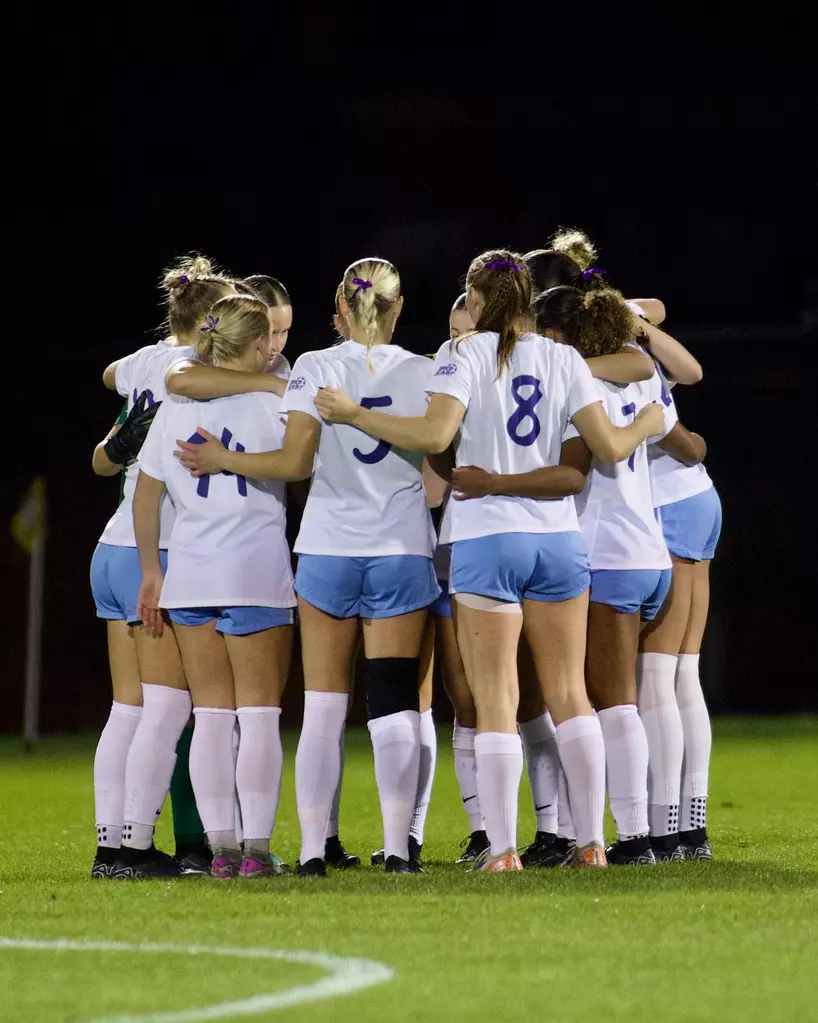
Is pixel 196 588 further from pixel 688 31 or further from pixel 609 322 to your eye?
pixel 688 31

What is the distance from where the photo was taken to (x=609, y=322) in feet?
16.4

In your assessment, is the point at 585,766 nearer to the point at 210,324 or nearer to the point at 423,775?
the point at 423,775

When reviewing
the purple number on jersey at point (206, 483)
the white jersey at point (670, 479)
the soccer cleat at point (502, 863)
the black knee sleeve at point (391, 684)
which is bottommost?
the soccer cleat at point (502, 863)

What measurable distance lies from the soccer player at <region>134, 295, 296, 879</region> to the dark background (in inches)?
461

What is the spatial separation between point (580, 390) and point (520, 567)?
1.79 ft

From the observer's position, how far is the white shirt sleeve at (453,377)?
4.62 meters

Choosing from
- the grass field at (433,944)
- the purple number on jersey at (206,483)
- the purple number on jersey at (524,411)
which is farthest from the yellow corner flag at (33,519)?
the purple number on jersey at (524,411)

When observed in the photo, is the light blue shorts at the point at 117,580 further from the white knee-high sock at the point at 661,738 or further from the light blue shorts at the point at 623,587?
the white knee-high sock at the point at 661,738

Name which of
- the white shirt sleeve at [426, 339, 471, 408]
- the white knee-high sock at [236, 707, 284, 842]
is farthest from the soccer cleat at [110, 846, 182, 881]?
the white shirt sleeve at [426, 339, 471, 408]

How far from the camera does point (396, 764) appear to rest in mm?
4672

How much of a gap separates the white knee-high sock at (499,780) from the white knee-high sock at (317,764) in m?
0.42

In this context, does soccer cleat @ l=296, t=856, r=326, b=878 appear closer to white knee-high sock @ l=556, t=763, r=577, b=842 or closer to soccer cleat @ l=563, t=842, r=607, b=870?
soccer cleat @ l=563, t=842, r=607, b=870

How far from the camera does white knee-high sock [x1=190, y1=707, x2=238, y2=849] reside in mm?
4750

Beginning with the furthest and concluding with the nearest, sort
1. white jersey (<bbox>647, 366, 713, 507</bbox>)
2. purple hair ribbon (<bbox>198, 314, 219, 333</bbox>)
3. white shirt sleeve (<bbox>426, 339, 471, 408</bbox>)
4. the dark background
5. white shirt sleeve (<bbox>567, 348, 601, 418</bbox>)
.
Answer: the dark background, white jersey (<bbox>647, 366, 713, 507</bbox>), purple hair ribbon (<bbox>198, 314, 219, 333</bbox>), white shirt sleeve (<bbox>567, 348, 601, 418</bbox>), white shirt sleeve (<bbox>426, 339, 471, 408</bbox>)
